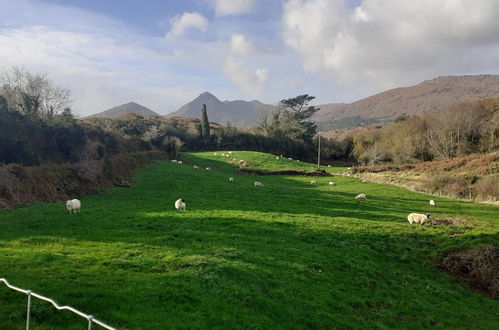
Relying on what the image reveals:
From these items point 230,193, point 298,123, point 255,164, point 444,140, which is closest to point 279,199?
point 230,193

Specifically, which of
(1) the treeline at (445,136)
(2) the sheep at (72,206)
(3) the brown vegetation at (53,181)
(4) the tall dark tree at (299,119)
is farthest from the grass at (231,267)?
(4) the tall dark tree at (299,119)

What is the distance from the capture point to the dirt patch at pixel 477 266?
16641mm

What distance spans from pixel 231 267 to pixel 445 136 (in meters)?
84.8

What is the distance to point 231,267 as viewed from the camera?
1291cm

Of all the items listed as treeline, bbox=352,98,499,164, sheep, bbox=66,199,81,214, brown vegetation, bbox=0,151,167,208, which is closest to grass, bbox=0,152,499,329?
sheep, bbox=66,199,81,214

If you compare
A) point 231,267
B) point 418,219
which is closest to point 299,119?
point 418,219

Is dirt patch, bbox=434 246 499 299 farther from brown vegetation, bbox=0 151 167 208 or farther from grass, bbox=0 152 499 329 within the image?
brown vegetation, bbox=0 151 167 208

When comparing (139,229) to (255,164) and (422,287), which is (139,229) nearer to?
(422,287)

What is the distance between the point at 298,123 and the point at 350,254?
98417mm

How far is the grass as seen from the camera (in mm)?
9609

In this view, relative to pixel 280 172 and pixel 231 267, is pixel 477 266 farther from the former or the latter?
pixel 280 172

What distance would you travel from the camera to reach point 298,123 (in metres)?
113

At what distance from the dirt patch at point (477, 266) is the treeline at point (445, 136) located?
67047 millimetres

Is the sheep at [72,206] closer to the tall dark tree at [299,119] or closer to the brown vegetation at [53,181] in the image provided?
the brown vegetation at [53,181]
